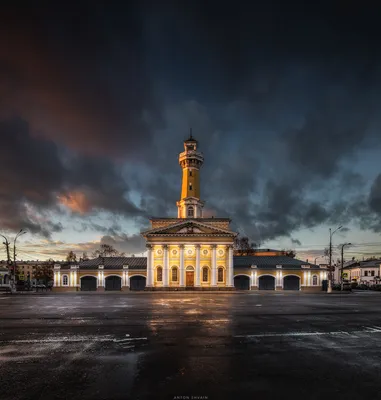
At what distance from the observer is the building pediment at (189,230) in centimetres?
5934

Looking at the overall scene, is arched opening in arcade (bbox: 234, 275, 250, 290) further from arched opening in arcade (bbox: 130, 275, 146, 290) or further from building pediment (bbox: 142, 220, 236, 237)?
arched opening in arcade (bbox: 130, 275, 146, 290)

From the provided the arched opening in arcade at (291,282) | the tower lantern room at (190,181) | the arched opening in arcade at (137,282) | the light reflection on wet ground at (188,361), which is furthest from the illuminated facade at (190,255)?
the light reflection on wet ground at (188,361)

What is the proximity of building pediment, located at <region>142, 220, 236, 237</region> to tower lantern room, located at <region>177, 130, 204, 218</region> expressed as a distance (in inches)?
385

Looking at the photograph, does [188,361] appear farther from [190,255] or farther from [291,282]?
[291,282]

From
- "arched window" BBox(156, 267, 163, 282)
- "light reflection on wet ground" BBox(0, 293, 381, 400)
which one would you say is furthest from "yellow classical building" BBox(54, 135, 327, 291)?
"light reflection on wet ground" BBox(0, 293, 381, 400)

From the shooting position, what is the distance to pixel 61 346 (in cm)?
1120

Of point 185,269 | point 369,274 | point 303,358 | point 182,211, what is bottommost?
point 369,274

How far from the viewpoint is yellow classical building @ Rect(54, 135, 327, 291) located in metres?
59.3

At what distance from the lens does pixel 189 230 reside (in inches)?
2346

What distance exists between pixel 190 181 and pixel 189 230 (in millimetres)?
15028

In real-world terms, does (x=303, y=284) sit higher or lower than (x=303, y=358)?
lower

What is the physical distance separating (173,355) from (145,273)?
177 feet

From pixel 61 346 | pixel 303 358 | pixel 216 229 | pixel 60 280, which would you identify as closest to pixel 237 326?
pixel 303 358

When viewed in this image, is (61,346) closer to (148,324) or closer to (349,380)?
(148,324)
